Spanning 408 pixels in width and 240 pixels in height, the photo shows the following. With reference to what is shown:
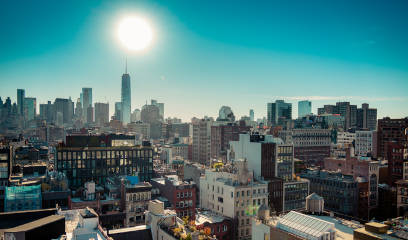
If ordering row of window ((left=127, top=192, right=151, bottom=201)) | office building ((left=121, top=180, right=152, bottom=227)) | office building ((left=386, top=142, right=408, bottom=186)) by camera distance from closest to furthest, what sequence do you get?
office building ((left=121, top=180, right=152, bottom=227)) → row of window ((left=127, top=192, right=151, bottom=201)) → office building ((left=386, top=142, right=408, bottom=186))

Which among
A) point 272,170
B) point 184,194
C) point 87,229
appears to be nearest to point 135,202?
point 184,194

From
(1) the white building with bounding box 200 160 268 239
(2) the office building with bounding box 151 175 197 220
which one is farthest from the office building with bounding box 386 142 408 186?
(2) the office building with bounding box 151 175 197 220

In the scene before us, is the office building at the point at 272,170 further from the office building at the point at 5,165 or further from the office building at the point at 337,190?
the office building at the point at 5,165

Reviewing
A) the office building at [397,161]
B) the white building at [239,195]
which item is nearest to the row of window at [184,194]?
the white building at [239,195]

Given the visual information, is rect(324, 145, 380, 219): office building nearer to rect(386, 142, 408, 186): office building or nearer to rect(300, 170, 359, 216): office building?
rect(300, 170, 359, 216): office building

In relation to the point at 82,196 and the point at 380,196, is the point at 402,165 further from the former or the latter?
the point at 82,196

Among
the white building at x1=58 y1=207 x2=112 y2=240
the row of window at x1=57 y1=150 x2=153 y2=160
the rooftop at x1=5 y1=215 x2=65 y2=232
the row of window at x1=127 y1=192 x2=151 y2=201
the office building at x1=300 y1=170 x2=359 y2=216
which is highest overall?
the row of window at x1=57 y1=150 x2=153 y2=160

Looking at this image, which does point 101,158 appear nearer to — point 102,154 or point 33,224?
point 102,154
